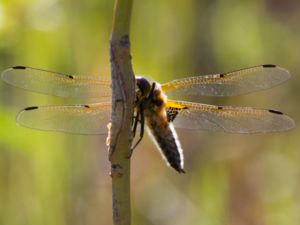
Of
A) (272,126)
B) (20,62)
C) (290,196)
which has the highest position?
(20,62)

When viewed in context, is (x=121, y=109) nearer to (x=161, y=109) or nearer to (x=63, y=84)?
(x=161, y=109)

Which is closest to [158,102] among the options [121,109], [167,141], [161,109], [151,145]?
[161,109]

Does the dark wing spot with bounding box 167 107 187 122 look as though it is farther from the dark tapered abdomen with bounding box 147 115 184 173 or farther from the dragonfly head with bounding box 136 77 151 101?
the dragonfly head with bounding box 136 77 151 101

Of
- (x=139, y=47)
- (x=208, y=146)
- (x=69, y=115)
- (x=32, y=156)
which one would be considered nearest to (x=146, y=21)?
(x=139, y=47)

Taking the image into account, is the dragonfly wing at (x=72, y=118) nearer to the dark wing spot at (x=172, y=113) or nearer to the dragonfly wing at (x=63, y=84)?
the dragonfly wing at (x=63, y=84)

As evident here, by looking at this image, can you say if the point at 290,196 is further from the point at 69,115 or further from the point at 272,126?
the point at 69,115
